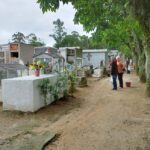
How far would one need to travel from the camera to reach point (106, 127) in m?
8.65

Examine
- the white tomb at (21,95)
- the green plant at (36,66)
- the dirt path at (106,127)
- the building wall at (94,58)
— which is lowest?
the dirt path at (106,127)

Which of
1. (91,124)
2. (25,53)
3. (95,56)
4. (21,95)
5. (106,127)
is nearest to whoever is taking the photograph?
(106,127)

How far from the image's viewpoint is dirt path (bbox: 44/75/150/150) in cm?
715

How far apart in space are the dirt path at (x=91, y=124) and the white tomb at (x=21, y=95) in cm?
33

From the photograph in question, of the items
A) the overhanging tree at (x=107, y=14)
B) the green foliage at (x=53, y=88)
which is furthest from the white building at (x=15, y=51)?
the green foliage at (x=53, y=88)

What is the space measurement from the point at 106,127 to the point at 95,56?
169 ft

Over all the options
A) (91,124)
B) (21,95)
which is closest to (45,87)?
(21,95)

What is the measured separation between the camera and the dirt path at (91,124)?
285 inches

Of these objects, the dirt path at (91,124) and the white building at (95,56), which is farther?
the white building at (95,56)

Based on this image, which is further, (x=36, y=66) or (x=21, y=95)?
(x=36, y=66)

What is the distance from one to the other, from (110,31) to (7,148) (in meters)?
20.6

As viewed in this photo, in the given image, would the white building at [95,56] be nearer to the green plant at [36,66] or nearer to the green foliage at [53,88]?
the green foliage at [53,88]

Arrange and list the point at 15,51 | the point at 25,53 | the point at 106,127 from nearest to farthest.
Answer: the point at 106,127 → the point at 15,51 → the point at 25,53

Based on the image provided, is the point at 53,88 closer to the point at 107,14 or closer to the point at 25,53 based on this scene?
the point at 107,14
